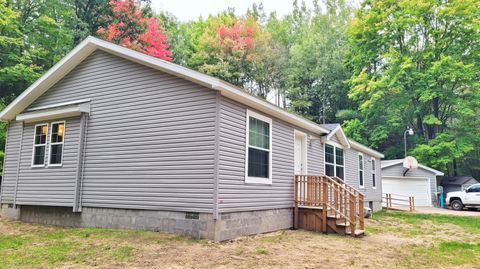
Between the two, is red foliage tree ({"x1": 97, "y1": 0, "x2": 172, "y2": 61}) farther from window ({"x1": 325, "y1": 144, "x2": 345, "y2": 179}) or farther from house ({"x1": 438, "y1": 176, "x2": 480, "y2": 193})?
house ({"x1": 438, "y1": 176, "x2": 480, "y2": 193})

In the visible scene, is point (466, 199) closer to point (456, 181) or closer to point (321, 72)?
point (456, 181)

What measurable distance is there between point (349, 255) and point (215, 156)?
303cm

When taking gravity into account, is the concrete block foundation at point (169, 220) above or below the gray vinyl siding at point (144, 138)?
below

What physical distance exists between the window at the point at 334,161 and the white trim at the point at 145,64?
1267mm

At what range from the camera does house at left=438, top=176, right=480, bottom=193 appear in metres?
24.1

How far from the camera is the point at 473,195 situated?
1864 cm

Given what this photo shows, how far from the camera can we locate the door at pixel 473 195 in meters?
18.5

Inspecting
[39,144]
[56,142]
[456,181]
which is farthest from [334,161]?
[456,181]

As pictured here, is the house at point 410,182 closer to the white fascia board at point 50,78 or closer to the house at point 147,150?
the house at point 147,150

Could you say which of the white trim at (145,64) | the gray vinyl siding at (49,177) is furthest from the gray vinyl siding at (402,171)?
the gray vinyl siding at (49,177)

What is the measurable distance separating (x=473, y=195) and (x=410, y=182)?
4.17m

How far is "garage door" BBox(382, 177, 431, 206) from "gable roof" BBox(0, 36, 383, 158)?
511 inches

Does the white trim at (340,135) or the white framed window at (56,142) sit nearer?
the white framed window at (56,142)

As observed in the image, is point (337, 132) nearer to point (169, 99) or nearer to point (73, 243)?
point (169, 99)
